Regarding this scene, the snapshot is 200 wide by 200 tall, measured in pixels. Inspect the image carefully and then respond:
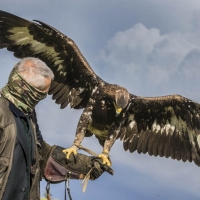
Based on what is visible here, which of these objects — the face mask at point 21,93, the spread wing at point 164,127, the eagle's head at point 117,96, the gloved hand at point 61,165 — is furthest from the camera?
the spread wing at point 164,127

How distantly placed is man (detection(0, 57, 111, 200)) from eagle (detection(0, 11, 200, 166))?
370 cm

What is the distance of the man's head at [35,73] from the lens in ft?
10.1

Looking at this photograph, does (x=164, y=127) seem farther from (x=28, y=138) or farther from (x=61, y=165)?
(x=28, y=138)

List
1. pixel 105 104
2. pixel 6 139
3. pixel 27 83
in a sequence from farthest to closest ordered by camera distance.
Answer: pixel 105 104
pixel 27 83
pixel 6 139

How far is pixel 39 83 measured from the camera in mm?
3088

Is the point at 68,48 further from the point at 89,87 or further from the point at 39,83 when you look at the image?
the point at 39,83

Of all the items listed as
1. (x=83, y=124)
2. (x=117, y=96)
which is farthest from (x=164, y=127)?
(x=83, y=124)

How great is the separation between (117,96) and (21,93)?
4.54m

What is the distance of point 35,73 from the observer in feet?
10.1

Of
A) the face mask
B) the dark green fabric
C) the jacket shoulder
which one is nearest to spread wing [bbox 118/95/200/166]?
the dark green fabric

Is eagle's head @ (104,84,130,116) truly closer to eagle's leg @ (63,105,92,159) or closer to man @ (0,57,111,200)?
eagle's leg @ (63,105,92,159)

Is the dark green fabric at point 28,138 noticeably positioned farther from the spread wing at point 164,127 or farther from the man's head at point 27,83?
the spread wing at point 164,127

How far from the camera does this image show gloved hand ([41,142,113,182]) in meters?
3.68

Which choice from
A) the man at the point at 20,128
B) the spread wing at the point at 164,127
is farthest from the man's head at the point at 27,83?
the spread wing at the point at 164,127
